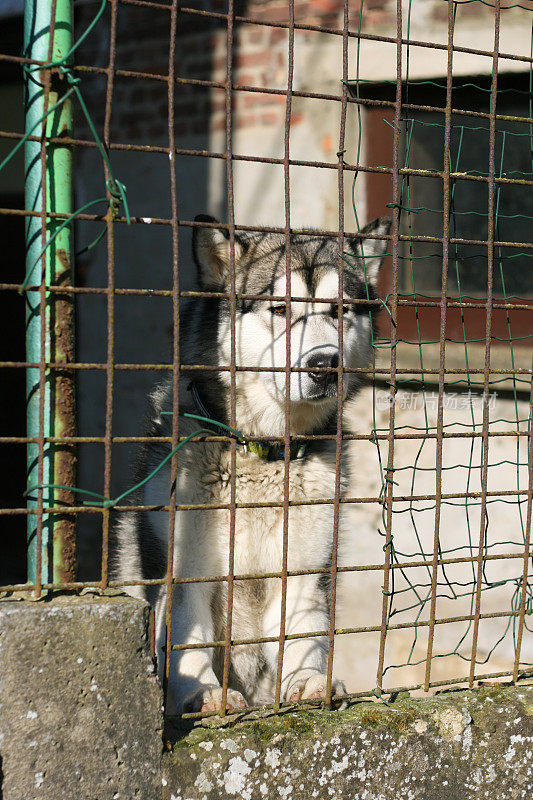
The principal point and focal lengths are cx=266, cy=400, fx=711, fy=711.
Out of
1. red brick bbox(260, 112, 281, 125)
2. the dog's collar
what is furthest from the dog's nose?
red brick bbox(260, 112, 281, 125)

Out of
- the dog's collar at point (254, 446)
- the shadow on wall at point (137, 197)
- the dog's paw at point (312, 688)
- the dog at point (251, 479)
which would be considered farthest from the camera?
the shadow on wall at point (137, 197)

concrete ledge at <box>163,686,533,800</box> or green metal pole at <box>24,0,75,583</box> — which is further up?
green metal pole at <box>24,0,75,583</box>

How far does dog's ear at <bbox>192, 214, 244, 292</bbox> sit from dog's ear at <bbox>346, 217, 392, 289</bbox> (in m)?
0.49

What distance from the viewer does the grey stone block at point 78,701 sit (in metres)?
1.59

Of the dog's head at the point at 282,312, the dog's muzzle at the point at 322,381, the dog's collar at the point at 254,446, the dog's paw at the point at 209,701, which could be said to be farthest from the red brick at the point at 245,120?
the dog's paw at the point at 209,701

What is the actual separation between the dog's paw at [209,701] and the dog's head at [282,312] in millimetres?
1013

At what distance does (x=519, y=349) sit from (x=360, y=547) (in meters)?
1.62

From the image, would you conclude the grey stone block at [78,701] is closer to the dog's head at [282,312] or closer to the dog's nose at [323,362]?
the dog's nose at [323,362]

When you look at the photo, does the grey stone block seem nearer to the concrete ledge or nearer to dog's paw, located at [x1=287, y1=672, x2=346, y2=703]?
the concrete ledge

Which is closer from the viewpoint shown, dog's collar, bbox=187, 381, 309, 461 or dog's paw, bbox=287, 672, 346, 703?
dog's paw, bbox=287, 672, 346, 703

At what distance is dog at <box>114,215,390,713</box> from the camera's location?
2.47m

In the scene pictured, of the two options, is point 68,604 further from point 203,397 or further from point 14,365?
point 203,397

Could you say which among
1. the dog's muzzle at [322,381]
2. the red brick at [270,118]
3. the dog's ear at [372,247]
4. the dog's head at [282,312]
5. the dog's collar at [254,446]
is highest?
the red brick at [270,118]

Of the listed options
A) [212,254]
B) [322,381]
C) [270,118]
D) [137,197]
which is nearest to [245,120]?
[270,118]
